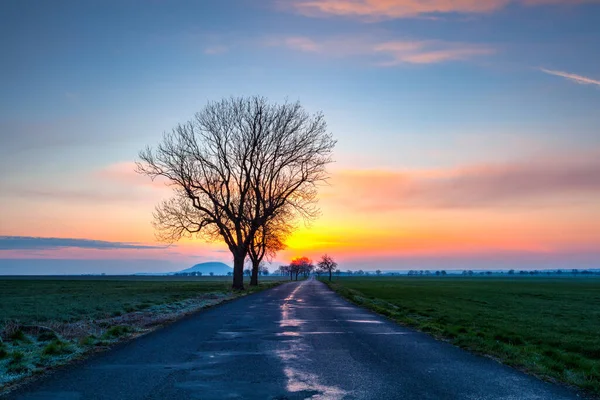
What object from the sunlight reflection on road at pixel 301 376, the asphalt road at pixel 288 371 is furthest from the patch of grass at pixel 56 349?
the sunlight reflection on road at pixel 301 376

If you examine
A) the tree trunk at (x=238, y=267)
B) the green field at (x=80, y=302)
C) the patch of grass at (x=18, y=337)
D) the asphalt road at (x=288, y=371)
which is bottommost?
the green field at (x=80, y=302)

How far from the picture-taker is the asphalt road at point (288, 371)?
25.3 feet

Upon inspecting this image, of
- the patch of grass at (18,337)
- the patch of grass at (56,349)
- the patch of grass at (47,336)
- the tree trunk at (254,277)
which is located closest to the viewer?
the patch of grass at (56,349)

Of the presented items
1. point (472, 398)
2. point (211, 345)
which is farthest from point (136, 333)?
point (472, 398)

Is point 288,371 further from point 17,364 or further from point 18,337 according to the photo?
point 18,337

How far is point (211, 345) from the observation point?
13102 millimetres

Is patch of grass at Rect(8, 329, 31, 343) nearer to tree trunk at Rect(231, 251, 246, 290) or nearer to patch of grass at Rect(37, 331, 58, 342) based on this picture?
patch of grass at Rect(37, 331, 58, 342)

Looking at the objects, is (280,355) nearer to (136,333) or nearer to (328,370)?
(328,370)

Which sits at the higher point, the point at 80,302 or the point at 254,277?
the point at 254,277

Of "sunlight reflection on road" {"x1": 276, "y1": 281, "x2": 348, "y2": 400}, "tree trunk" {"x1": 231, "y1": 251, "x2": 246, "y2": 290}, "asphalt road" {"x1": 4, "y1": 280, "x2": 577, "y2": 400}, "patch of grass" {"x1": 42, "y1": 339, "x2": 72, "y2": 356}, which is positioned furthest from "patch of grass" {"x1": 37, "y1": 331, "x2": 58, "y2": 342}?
"tree trunk" {"x1": 231, "y1": 251, "x2": 246, "y2": 290}

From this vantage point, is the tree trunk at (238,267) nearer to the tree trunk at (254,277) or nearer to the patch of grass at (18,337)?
the tree trunk at (254,277)

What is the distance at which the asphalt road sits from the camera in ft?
25.3

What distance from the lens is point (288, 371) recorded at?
9.45m

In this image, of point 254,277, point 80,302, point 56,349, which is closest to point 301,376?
point 56,349
